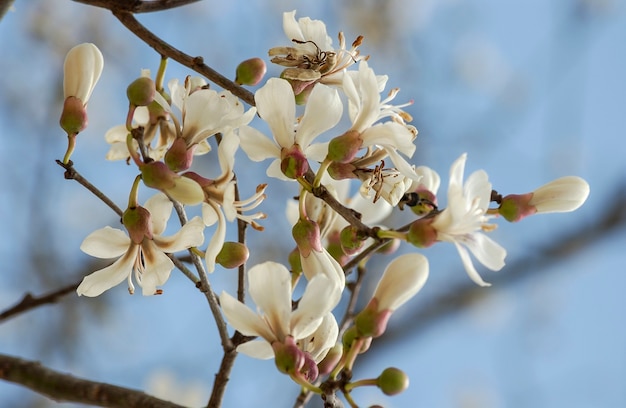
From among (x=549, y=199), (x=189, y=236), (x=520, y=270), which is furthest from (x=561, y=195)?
(x=520, y=270)

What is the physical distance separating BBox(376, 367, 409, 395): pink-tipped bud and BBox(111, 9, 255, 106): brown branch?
0.88ft

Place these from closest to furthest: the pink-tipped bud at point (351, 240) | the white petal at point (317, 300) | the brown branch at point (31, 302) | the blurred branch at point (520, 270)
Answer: the white petal at point (317, 300)
the pink-tipped bud at point (351, 240)
the brown branch at point (31, 302)
the blurred branch at point (520, 270)

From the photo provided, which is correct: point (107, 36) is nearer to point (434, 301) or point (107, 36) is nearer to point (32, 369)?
point (434, 301)

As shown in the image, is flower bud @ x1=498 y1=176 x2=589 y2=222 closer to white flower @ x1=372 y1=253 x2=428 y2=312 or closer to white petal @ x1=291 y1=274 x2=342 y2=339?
white flower @ x1=372 y1=253 x2=428 y2=312

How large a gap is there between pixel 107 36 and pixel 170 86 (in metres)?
2.82

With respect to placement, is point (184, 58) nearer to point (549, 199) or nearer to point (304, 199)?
point (304, 199)

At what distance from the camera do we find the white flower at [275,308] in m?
0.62

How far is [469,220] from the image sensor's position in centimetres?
67

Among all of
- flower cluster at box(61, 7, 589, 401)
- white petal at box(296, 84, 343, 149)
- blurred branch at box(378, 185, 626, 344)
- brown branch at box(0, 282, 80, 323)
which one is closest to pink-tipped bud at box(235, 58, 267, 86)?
flower cluster at box(61, 7, 589, 401)

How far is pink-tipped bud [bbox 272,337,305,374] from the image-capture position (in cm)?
64

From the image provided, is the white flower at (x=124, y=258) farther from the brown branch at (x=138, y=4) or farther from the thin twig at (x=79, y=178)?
the brown branch at (x=138, y=4)

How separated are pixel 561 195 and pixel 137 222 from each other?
0.39 metres

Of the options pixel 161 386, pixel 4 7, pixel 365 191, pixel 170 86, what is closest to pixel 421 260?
pixel 365 191

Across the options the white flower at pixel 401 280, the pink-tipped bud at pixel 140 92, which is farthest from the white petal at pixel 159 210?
the white flower at pixel 401 280
